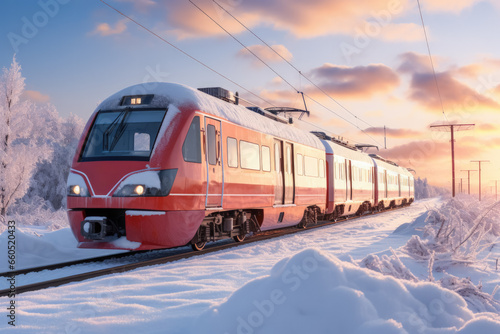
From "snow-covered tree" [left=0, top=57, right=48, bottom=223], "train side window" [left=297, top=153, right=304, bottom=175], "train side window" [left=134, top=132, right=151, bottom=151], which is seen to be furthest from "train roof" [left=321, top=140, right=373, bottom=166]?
"snow-covered tree" [left=0, top=57, right=48, bottom=223]

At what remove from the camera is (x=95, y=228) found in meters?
8.76

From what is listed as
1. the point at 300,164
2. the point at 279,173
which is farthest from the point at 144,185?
the point at 300,164

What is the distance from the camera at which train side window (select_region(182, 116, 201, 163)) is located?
30.2ft

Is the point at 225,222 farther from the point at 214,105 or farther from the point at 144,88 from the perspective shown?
the point at 144,88

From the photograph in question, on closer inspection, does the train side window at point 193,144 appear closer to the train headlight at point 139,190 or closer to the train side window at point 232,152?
the train headlight at point 139,190

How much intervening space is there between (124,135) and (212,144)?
1835 mm

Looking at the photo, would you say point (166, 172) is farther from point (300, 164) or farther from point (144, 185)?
point (300, 164)

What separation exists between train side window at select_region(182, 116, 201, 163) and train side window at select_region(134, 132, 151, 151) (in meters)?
0.66

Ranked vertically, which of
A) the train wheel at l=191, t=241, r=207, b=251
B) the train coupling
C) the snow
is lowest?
the train wheel at l=191, t=241, r=207, b=251

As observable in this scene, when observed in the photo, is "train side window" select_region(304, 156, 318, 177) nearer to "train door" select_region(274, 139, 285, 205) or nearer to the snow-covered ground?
"train door" select_region(274, 139, 285, 205)

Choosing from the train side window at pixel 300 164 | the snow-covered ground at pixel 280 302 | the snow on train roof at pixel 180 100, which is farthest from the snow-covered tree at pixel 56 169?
the snow-covered ground at pixel 280 302

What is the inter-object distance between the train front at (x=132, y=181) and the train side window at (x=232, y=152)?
189 centimetres

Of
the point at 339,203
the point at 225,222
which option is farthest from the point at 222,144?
the point at 339,203

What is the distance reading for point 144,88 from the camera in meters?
9.85
